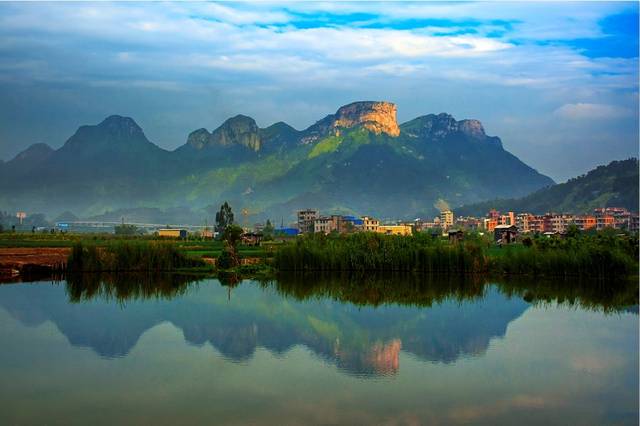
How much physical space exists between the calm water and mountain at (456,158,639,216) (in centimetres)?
10665

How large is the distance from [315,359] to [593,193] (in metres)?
133

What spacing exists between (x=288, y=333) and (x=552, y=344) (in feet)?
20.7

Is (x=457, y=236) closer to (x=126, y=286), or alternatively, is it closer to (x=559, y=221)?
(x=126, y=286)

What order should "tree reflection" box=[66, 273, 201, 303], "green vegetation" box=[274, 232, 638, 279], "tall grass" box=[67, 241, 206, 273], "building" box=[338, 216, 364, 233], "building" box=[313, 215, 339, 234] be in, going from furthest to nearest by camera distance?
"building" box=[313, 215, 339, 234]
"building" box=[338, 216, 364, 233]
"tall grass" box=[67, 241, 206, 273]
"green vegetation" box=[274, 232, 638, 279]
"tree reflection" box=[66, 273, 201, 303]

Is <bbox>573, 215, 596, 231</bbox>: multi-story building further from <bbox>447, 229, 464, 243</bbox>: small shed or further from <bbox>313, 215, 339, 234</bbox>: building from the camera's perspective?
<bbox>447, 229, 464, 243</bbox>: small shed

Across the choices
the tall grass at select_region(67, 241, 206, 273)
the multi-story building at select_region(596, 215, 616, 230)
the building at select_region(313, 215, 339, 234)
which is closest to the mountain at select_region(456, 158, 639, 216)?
the multi-story building at select_region(596, 215, 616, 230)

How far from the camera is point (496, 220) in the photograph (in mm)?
128625

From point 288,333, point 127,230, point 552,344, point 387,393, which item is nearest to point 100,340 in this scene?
point 288,333

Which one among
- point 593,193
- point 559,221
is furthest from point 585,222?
point 593,193

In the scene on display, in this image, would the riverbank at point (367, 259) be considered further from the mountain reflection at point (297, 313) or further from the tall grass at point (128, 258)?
the mountain reflection at point (297, 313)

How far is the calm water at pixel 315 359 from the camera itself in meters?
12.2

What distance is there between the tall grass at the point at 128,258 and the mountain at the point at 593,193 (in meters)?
99.2

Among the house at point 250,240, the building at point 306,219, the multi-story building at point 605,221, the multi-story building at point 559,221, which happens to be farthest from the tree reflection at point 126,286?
the multi-story building at point 559,221

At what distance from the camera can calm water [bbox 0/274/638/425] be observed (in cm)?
1223
